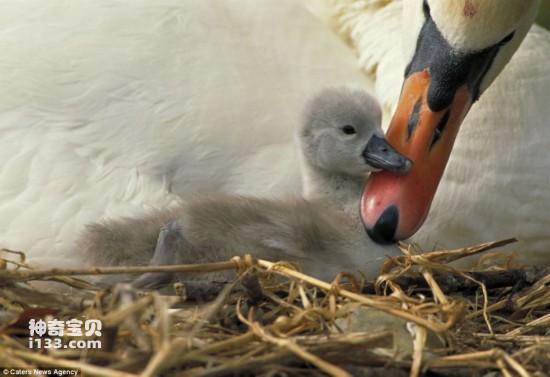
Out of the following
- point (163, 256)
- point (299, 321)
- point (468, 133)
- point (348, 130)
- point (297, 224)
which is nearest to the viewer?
point (299, 321)

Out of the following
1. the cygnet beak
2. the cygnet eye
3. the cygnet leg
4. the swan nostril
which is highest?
the cygnet eye

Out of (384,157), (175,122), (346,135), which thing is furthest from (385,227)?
(175,122)

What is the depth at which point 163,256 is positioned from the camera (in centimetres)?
314

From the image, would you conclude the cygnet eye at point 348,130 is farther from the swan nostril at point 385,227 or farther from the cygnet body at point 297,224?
the swan nostril at point 385,227

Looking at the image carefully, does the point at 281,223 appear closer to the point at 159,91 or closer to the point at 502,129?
the point at 159,91

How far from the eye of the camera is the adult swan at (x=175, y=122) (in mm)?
3457

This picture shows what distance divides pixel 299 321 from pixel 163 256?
534mm

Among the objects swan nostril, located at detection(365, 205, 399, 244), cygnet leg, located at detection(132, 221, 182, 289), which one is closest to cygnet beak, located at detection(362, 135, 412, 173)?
swan nostril, located at detection(365, 205, 399, 244)

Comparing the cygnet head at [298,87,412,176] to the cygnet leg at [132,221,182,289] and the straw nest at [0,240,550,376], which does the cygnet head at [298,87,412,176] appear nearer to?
the straw nest at [0,240,550,376]

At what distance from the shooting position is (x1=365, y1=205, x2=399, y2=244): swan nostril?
3.32 meters

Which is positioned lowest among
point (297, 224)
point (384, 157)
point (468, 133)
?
point (468, 133)

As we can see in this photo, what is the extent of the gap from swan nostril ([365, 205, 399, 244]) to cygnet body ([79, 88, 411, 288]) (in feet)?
0.08

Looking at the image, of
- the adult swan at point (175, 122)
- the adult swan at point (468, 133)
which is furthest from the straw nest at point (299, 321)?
the adult swan at point (175, 122)

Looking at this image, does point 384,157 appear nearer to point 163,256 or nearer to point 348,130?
point 348,130
